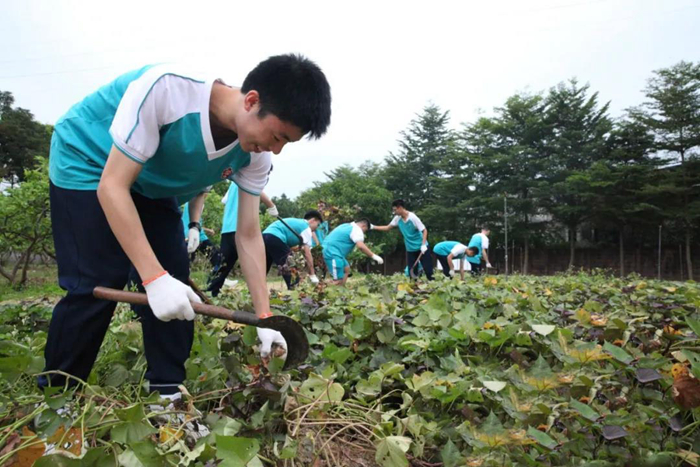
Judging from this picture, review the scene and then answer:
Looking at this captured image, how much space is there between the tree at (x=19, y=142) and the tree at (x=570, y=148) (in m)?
25.2

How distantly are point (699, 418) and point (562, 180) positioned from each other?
25.0 meters

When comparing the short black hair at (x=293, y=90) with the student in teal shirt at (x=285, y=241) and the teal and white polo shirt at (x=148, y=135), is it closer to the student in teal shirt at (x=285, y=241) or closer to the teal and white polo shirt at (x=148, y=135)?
the teal and white polo shirt at (x=148, y=135)

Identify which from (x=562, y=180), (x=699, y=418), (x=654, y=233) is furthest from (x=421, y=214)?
(x=699, y=418)

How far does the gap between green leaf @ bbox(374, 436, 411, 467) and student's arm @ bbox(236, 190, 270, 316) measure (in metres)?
0.82

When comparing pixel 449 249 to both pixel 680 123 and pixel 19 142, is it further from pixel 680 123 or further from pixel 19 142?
pixel 19 142

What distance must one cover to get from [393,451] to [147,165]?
1.17 metres

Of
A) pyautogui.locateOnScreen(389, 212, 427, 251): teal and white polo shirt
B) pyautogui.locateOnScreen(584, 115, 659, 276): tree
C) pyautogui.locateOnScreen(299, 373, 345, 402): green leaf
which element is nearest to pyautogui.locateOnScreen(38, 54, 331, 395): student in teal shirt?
pyautogui.locateOnScreen(299, 373, 345, 402): green leaf

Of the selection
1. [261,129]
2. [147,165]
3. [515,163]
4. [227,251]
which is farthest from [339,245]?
[515,163]

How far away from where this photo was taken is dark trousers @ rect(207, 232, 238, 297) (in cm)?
470

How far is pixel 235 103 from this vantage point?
161cm

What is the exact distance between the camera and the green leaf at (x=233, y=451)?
41.4 inches

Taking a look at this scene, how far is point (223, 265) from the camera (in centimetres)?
471

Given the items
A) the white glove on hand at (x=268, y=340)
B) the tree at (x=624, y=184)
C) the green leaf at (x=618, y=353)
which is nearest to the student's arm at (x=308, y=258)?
the white glove on hand at (x=268, y=340)

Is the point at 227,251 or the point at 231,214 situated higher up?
the point at 231,214
